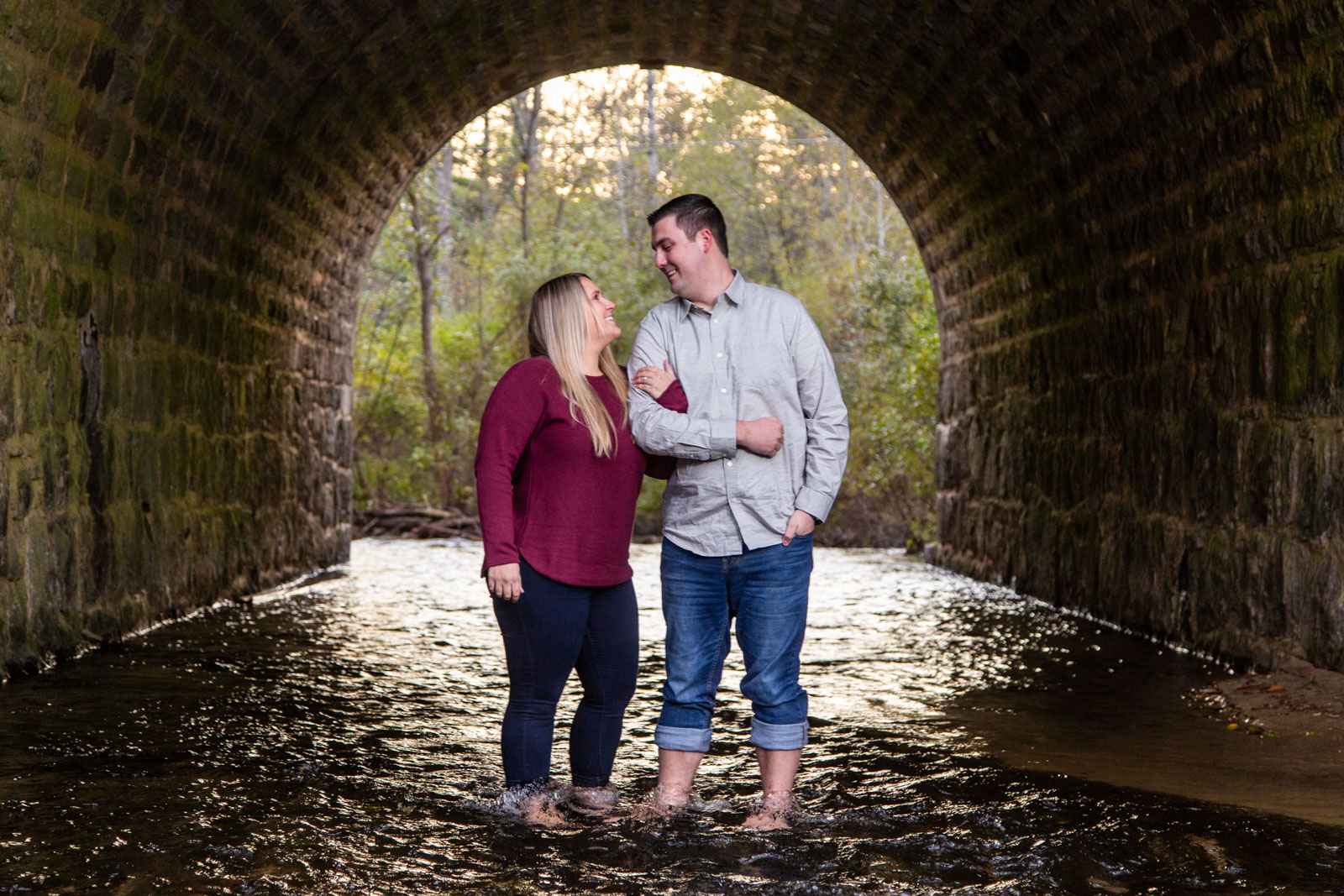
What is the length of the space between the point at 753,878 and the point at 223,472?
617 centimetres

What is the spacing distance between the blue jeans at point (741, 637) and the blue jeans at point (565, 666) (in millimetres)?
157

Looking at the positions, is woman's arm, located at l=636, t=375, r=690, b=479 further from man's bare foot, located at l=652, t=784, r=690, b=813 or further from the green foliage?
the green foliage

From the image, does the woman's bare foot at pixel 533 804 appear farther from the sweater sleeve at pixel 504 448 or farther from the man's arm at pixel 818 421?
the man's arm at pixel 818 421

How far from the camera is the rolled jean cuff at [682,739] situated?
3668 millimetres

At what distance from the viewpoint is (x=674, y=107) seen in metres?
30.2

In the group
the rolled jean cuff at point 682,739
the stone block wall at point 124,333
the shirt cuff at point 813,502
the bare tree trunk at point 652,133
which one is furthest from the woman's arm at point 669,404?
the bare tree trunk at point 652,133

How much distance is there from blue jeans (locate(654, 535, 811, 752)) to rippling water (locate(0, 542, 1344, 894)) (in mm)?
254

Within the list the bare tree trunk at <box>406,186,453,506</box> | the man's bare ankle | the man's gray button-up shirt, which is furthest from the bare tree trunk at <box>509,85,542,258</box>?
the man's bare ankle

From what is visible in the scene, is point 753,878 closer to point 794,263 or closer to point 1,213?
point 1,213

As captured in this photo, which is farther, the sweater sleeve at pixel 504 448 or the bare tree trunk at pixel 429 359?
the bare tree trunk at pixel 429 359

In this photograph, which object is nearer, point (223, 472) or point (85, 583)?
point (85, 583)

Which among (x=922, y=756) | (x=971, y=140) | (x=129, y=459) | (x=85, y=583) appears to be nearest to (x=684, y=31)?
(x=971, y=140)

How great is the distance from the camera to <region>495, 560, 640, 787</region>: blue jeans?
12.0 feet

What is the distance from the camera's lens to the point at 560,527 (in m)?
3.65
